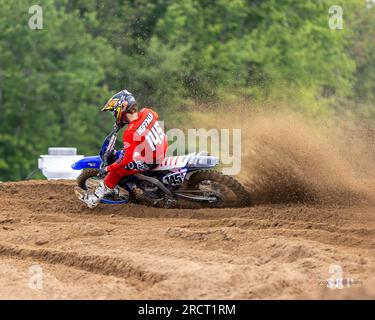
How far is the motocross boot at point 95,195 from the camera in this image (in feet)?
35.9

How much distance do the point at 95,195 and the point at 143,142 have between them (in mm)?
1066

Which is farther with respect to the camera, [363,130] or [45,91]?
[45,91]

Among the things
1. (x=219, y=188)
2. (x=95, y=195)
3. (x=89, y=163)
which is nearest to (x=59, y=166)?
(x=89, y=163)

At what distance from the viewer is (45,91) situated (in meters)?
33.3

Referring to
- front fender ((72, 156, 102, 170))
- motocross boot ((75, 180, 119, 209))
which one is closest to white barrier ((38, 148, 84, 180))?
front fender ((72, 156, 102, 170))

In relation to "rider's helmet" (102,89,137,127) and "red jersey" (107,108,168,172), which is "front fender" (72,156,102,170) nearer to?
"red jersey" (107,108,168,172)

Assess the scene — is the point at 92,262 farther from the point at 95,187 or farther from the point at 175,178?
the point at 95,187

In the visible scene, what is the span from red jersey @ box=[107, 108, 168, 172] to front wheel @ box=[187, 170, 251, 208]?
2.03 ft

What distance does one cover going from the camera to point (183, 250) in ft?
26.5

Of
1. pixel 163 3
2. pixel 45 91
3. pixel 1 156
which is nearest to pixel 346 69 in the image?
pixel 163 3

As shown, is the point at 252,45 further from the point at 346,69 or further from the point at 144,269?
the point at 144,269
